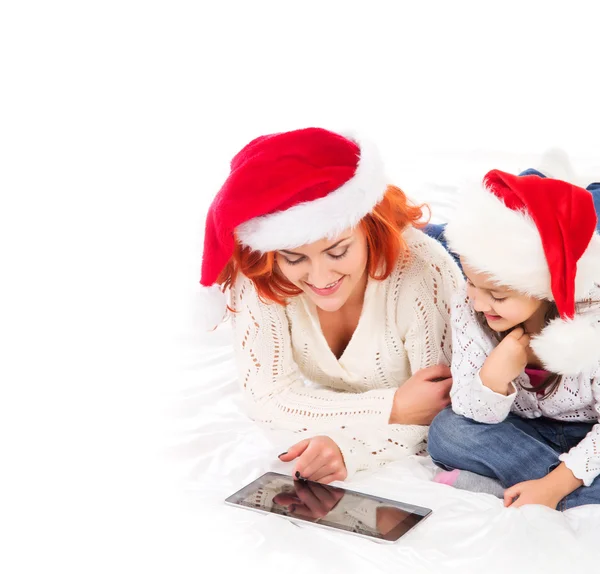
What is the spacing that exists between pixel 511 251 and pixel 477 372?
0.23 metres

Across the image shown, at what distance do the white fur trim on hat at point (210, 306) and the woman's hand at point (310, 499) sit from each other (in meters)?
0.32

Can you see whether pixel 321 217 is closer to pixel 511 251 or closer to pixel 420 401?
pixel 511 251

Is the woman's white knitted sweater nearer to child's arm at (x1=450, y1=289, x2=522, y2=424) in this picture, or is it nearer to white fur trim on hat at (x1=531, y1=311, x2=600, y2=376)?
child's arm at (x1=450, y1=289, x2=522, y2=424)

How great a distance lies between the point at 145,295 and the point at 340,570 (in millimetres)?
A: 1221

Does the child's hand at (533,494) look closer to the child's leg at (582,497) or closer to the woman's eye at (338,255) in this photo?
the child's leg at (582,497)

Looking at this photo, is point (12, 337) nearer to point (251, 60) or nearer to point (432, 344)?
point (432, 344)

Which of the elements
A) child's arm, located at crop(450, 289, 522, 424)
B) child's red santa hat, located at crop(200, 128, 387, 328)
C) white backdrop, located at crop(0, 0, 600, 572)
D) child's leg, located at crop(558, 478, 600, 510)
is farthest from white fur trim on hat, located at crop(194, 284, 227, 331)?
white backdrop, located at crop(0, 0, 600, 572)

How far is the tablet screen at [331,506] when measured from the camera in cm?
113

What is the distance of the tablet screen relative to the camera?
113cm

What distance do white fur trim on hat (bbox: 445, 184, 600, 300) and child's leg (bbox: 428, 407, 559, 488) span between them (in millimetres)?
234

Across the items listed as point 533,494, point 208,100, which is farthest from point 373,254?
point 208,100

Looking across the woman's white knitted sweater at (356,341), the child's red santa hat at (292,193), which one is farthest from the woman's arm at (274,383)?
the child's red santa hat at (292,193)

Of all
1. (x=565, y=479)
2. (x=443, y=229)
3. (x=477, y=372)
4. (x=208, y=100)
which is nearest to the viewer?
(x=565, y=479)

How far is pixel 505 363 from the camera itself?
1252mm
